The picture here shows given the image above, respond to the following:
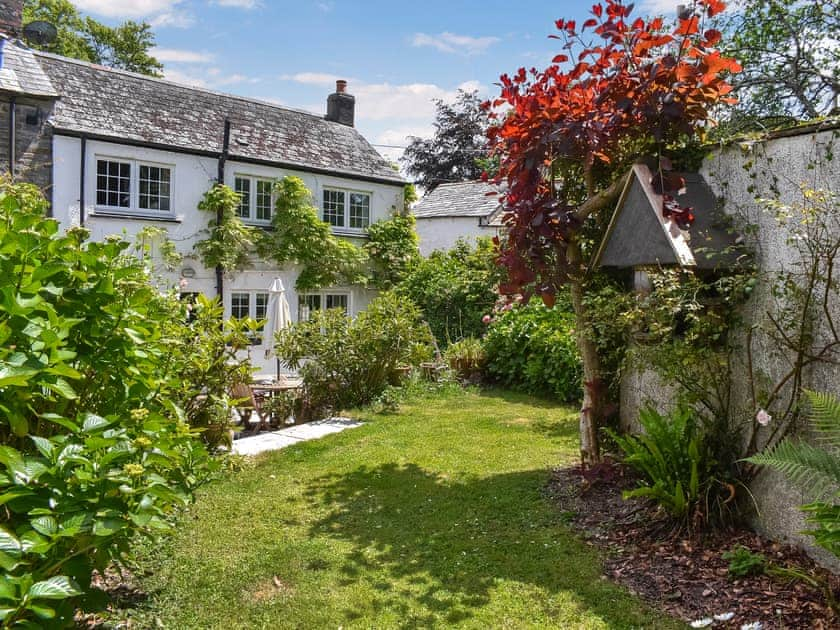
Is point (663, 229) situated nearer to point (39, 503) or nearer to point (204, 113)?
point (39, 503)

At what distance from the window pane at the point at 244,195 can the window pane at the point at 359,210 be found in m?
3.52

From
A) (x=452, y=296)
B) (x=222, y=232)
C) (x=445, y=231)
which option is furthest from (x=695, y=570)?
(x=445, y=231)

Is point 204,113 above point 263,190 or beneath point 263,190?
above

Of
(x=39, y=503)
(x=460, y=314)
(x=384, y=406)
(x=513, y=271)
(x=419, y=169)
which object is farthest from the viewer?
(x=419, y=169)

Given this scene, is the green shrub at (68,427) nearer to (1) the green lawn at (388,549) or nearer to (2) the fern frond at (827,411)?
(1) the green lawn at (388,549)

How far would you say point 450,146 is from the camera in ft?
127

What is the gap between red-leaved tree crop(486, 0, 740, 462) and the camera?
16.3 feet

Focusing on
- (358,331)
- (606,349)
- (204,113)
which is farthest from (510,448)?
(204,113)

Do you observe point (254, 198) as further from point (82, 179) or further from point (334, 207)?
point (82, 179)

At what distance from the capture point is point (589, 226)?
6359 mm

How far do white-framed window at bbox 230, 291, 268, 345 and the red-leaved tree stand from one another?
464 inches

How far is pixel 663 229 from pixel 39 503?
439 cm

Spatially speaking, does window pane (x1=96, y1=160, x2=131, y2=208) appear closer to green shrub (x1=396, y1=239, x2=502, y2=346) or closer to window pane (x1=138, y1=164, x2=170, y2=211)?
window pane (x1=138, y1=164, x2=170, y2=211)

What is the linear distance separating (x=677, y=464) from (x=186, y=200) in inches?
555
